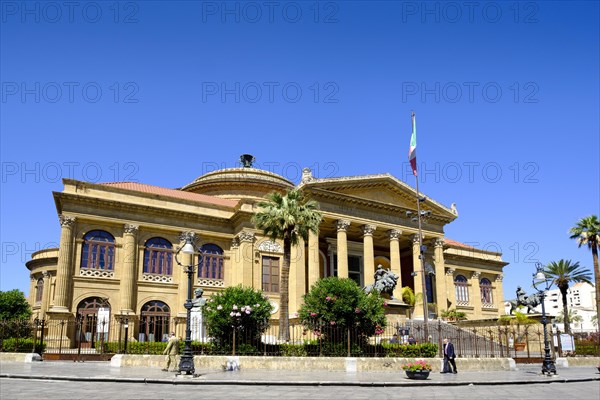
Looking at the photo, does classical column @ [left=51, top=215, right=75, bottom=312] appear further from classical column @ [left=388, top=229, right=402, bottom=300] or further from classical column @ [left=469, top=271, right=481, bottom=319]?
classical column @ [left=469, top=271, right=481, bottom=319]

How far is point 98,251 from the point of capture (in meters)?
35.3

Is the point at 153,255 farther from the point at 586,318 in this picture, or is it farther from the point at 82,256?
the point at 586,318

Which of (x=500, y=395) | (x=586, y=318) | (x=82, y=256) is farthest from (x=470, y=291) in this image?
(x=586, y=318)

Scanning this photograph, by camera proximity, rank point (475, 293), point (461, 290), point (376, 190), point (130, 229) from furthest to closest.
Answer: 1. point (475, 293)
2. point (461, 290)
3. point (376, 190)
4. point (130, 229)

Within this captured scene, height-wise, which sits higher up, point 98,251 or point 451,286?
point 98,251

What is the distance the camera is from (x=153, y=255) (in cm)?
3747

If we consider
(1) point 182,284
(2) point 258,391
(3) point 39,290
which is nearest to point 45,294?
(3) point 39,290

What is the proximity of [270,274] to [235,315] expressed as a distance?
54.5 feet

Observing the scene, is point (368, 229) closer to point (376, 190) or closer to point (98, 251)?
point (376, 190)

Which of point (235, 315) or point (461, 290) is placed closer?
point (235, 315)

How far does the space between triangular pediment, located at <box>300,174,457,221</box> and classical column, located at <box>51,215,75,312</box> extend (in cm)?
1594

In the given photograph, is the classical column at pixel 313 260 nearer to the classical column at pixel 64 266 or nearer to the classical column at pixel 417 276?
the classical column at pixel 417 276

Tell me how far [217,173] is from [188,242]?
33.6 metres

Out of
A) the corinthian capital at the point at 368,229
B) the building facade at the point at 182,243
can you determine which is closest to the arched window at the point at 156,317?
the building facade at the point at 182,243
